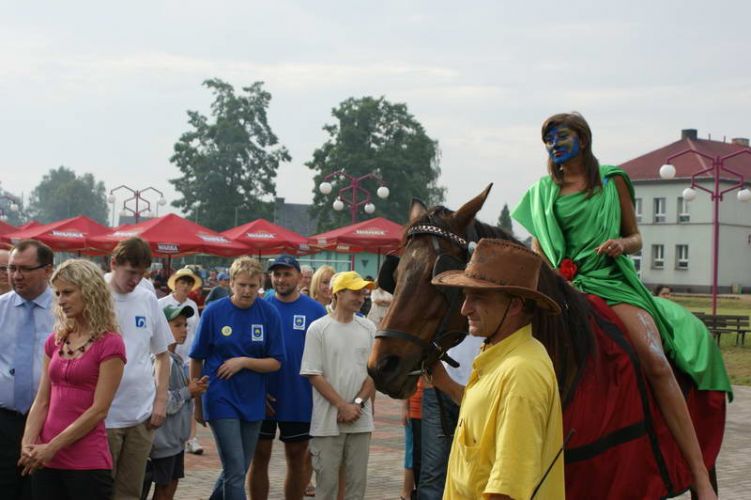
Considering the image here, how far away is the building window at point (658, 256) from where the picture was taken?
80.2 m

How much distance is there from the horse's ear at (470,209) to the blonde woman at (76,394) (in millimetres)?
2251

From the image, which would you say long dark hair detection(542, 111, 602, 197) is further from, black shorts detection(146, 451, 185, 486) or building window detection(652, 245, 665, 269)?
building window detection(652, 245, 665, 269)

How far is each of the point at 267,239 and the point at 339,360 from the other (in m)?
19.4

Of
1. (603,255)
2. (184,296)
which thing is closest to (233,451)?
(603,255)

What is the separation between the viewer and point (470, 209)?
15.9ft

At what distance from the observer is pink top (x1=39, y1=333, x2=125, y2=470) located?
5.67 m

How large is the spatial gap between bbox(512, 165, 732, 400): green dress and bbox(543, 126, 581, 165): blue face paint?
6.8 inches

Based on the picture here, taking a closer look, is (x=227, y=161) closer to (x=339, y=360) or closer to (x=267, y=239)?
(x=267, y=239)

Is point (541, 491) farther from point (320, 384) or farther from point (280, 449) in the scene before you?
point (280, 449)

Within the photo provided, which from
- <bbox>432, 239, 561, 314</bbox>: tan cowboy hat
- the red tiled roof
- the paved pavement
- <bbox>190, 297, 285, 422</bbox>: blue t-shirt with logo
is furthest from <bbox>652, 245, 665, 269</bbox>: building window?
<bbox>432, 239, 561, 314</bbox>: tan cowboy hat

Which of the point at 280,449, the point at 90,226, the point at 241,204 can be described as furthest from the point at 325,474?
the point at 241,204

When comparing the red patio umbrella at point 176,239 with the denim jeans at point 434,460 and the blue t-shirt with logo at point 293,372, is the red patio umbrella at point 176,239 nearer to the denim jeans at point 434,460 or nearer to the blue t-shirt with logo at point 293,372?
the blue t-shirt with logo at point 293,372

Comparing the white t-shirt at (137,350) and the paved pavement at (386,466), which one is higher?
the white t-shirt at (137,350)

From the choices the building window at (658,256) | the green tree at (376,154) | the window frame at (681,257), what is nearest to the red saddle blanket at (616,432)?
the green tree at (376,154)
